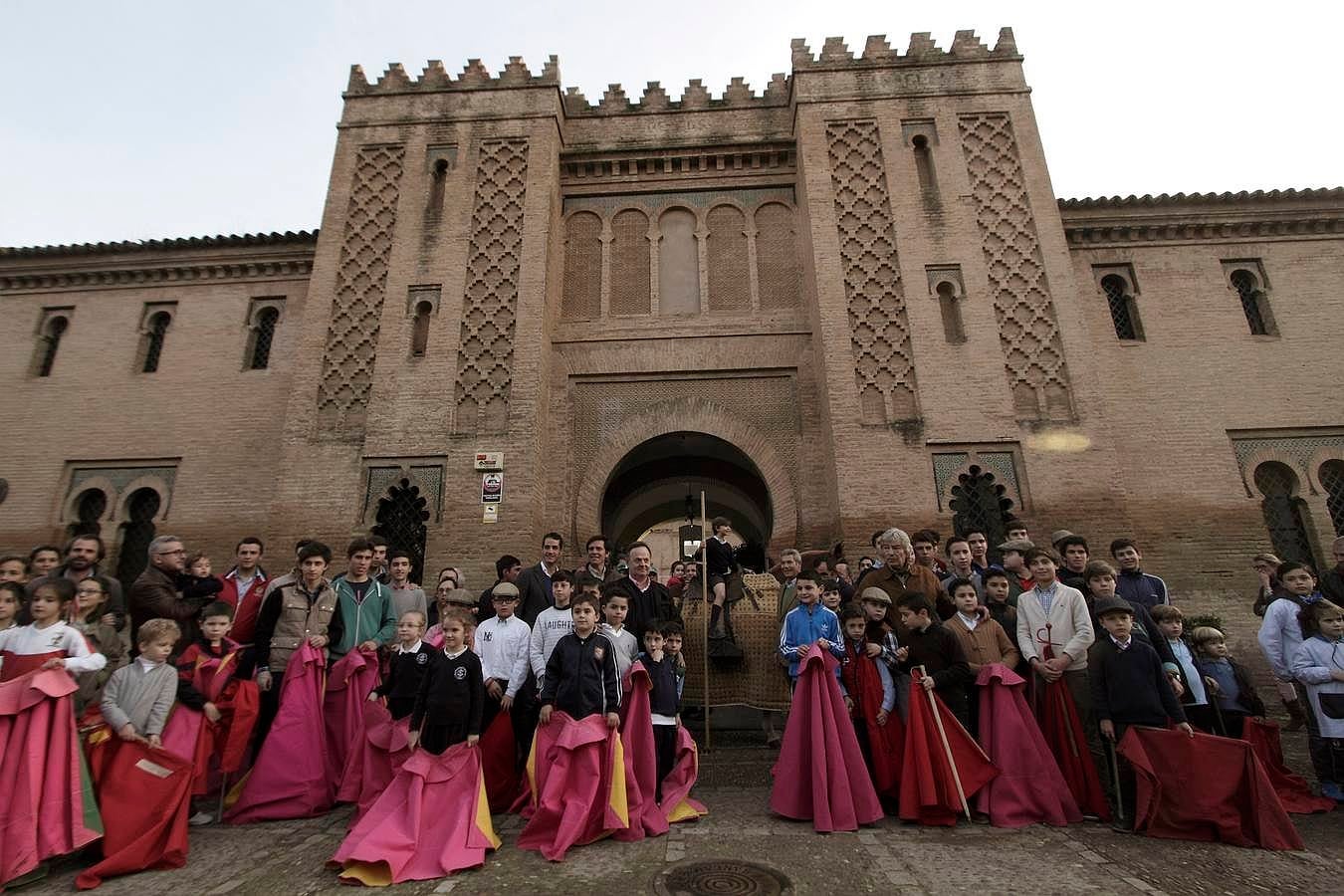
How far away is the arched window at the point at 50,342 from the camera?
1327 centimetres

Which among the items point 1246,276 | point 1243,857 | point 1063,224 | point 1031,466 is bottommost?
point 1243,857

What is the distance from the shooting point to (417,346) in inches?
448

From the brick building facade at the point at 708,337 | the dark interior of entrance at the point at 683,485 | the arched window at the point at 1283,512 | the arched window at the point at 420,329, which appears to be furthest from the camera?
the dark interior of entrance at the point at 683,485

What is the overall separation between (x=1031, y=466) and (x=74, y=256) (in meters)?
17.3

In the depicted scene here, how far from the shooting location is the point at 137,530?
12148 mm

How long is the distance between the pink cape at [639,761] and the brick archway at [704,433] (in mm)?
5782

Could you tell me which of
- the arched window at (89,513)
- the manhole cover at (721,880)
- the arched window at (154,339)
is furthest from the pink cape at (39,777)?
the arched window at (154,339)

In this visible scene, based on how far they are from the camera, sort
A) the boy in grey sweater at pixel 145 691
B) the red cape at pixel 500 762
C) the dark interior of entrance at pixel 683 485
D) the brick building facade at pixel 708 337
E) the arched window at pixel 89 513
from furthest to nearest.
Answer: the dark interior of entrance at pixel 683 485 → the arched window at pixel 89 513 → the brick building facade at pixel 708 337 → the red cape at pixel 500 762 → the boy in grey sweater at pixel 145 691

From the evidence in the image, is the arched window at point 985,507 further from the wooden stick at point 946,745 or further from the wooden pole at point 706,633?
the wooden stick at point 946,745

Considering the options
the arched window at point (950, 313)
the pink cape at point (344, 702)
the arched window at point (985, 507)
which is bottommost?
the pink cape at point (344, 702)

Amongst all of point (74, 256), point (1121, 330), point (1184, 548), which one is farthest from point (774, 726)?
point (74, 256)

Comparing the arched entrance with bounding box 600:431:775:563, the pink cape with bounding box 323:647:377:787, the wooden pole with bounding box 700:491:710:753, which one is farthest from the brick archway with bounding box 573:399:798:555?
the pink cape with bounding box 323:647:377:787

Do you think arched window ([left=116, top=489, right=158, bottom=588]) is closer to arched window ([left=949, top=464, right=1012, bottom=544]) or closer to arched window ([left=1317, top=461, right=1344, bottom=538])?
arched window ([left=949, top=464, right=1012, bottom=544])

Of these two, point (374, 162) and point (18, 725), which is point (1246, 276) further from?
point (18, 725)
